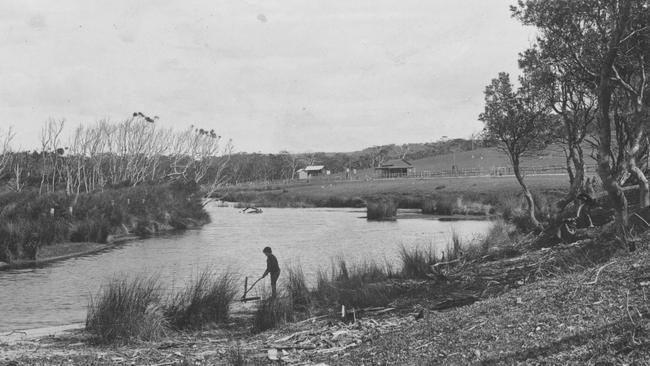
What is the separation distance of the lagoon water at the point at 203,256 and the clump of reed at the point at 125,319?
3.71 meters

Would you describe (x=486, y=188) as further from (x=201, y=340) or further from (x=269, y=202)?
(x=201, y=340)

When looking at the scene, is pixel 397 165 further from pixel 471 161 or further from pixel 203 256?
pixel 203 256

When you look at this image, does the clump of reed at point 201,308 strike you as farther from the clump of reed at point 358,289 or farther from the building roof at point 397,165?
the building roof at point 397,165

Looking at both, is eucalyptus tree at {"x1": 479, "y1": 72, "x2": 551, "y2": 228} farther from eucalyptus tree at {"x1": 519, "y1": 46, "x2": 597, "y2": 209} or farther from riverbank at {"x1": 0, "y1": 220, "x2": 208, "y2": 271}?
riverbank at {"x1": 0, "y1": 220, "x2": 208, "y2": 271}

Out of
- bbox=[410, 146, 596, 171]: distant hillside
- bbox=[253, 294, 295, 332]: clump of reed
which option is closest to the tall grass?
bbox=[253, 294, 295, 332]: clump of reed

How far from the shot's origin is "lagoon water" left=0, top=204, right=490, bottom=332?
1895 centimetres

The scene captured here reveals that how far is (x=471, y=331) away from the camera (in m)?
8.80

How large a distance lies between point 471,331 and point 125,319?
6.97m

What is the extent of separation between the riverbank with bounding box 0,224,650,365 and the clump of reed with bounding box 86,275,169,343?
1.03 feet

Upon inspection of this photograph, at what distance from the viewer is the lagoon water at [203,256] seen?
1895 centimetres

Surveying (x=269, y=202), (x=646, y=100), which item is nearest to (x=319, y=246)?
(x=646, y=100)

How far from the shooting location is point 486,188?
7262cm

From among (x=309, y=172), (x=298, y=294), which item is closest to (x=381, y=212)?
(x=298, y=294)

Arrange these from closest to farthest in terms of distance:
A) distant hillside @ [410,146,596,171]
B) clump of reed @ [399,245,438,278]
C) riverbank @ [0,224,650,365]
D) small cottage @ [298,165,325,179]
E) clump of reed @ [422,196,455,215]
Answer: riverbank @ [0,224,650,365] < clump of reed @ [399,245,438,278] < clump of reed @ [422,196,455,215] < distant hillside @ [410,146,596,171] < small cottage @ [298,165,325,179]
